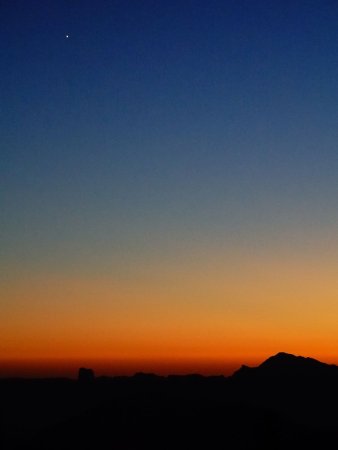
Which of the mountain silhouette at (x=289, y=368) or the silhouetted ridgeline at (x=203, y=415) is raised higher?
the mountain silhouette at (x=289, y=368)

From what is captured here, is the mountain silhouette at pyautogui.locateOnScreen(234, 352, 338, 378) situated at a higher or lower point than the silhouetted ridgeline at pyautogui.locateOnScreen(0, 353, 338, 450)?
higher

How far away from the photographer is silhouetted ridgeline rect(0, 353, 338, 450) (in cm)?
5328

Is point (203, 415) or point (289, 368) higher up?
point (289, 368)

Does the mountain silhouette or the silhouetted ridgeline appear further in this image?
the mountain silhouette

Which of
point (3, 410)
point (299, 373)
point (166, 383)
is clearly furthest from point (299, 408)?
point (3, 410)

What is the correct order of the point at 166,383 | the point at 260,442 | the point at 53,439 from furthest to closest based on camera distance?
the point at 166,383, the point at 53,439, the point at 260,442

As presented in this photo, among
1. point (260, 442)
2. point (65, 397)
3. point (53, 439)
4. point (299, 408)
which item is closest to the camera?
point (260, 442)

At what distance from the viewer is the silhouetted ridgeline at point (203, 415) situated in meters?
53.3

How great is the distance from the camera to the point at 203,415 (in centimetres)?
5772

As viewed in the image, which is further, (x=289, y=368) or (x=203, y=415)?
(x=289, y=368)

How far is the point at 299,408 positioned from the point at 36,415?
1481 inches

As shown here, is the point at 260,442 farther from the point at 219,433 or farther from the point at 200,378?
the point at 200,378

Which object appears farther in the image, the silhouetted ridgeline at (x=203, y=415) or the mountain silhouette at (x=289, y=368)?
the mountain silhouette at (x=289, y=368)

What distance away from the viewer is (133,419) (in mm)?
57656
